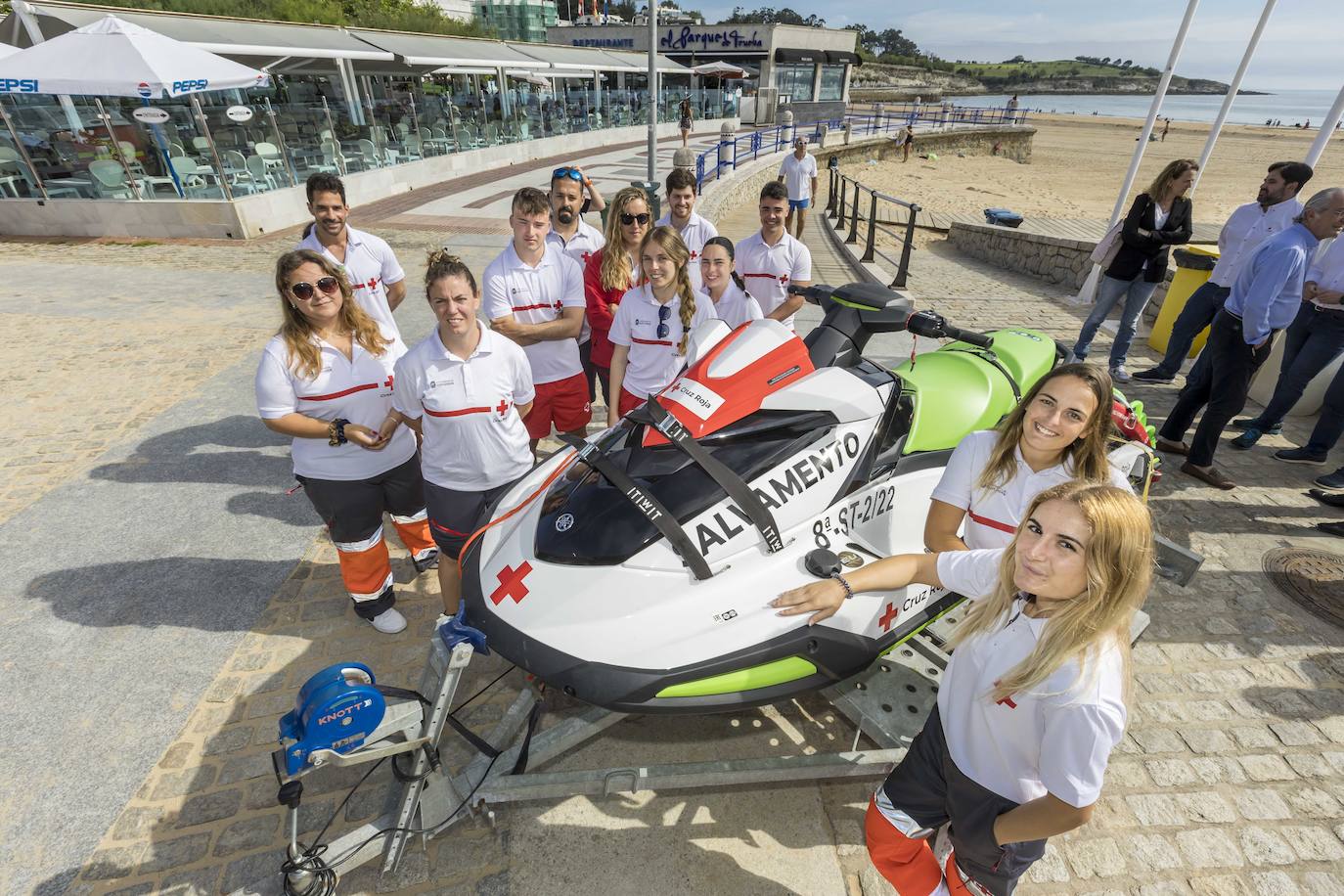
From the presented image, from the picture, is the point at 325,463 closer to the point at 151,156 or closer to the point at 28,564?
the point at 28,564

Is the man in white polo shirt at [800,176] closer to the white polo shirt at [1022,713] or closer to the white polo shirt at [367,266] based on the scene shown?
the white polo shirt at [367,266]

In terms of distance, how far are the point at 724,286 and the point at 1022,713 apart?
10.6 ft

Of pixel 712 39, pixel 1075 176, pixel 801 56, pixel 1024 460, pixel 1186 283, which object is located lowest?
pixel 1075 176

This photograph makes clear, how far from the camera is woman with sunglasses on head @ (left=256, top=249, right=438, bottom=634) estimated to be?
3316 mm

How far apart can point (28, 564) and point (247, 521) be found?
1.35m

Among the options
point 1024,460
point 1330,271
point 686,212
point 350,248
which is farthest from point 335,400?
point 1330,271

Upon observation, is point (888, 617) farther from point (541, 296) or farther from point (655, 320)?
point (541, 296)

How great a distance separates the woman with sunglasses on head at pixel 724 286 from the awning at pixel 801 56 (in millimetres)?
54177

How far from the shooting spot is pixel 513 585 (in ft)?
8.31

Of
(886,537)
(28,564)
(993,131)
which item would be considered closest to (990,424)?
(886,537)

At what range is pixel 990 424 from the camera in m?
3.54

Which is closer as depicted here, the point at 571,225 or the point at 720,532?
the point at 720,532

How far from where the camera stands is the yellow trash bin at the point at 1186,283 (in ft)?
25.8

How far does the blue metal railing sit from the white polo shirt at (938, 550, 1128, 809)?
16116mm
